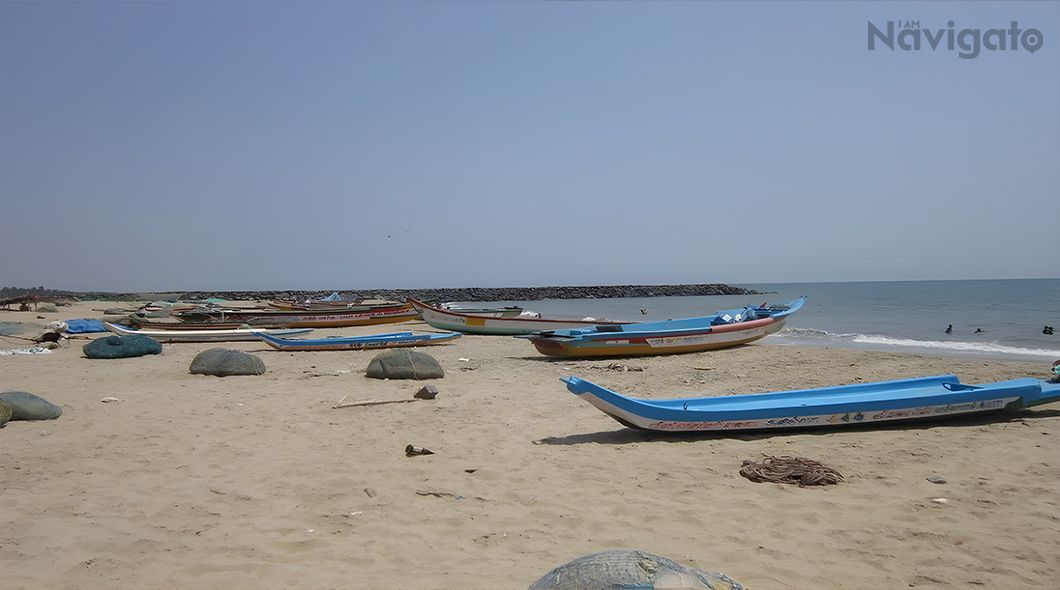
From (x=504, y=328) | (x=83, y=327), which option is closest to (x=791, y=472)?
(x=504, y=328)

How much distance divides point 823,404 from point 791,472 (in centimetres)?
204

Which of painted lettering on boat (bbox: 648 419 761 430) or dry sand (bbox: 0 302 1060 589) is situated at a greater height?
painted lettering on boat (bbox: 648 419 761 430)

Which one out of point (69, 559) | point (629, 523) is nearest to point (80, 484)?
point (69, 559)

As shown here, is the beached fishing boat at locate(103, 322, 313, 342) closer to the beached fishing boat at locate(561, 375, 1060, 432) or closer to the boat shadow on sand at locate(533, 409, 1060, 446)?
the boat shadow on sand at locate(533, 409, 1060, 446)

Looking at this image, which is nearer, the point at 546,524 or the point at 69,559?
the point at 69,559

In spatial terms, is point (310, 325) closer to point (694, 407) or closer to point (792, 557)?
point (694, 407)

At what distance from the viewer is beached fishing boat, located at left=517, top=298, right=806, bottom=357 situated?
47.1 ft

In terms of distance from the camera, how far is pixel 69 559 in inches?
139

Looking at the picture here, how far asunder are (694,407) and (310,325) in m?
20.6

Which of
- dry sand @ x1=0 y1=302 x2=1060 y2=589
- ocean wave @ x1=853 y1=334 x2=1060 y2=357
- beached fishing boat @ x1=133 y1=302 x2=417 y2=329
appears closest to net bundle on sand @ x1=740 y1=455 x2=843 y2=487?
dry sand @ x1=0 y1=302 x2=1060 y2=589

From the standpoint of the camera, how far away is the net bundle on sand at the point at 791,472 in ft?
16.5

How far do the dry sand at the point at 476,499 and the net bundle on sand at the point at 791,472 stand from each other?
0.11 metres

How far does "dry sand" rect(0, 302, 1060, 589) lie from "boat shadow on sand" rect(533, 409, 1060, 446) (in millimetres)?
50

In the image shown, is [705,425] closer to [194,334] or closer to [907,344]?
[194,334]
